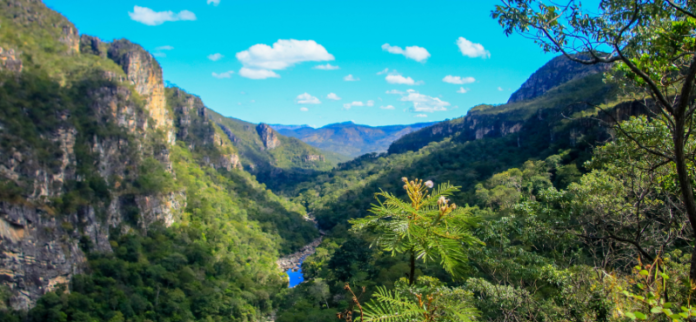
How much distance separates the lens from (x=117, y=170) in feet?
167

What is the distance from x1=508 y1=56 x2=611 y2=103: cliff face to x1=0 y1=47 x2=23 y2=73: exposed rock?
137192mm

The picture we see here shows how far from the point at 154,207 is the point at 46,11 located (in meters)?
50.5

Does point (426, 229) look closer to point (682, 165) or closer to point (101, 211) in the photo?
point (682, 165)

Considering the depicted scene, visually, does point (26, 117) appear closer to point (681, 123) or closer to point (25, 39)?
point (25, 39)

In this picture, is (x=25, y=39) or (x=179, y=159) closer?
(x=25, y=39)

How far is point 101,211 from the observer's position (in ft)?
141

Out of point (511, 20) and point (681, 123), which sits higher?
point (511, 20)

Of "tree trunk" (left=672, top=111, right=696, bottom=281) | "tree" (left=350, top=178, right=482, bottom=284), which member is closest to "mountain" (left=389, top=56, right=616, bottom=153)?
"tree trunk" (left=672, top=111, right=696, bottom=281)

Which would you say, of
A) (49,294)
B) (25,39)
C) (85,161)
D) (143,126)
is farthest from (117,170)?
(25,39)

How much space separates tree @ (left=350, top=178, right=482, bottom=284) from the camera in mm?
3325

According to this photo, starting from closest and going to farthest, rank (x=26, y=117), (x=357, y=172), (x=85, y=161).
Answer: (x=26, y=117) → (x=85, y=161) → (x=357, y=172)

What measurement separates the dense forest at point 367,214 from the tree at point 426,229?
2 centimetres

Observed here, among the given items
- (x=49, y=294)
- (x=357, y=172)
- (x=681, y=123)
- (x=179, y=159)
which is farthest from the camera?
(x=357, y=172)

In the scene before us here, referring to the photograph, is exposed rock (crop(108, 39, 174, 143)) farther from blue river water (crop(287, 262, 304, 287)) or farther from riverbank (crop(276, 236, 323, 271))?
blue river water (crop(287, 262, 304, 287))
